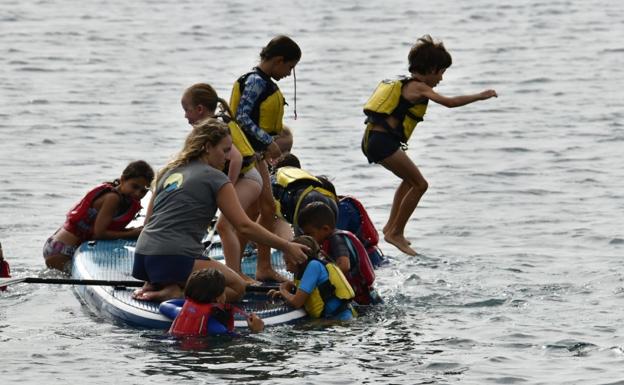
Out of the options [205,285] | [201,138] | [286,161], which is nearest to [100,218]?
[286,161]

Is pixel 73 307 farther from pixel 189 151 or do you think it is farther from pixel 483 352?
pixel 483 352

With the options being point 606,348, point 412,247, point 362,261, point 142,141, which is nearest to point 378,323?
point 362,261

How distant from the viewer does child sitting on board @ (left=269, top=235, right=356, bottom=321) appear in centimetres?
1087

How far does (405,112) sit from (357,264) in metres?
2.65

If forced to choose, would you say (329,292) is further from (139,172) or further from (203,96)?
(139,172)

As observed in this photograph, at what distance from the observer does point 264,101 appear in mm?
11859

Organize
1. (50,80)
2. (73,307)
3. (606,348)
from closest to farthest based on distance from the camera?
(606,348) → (73,307) → (50,80)

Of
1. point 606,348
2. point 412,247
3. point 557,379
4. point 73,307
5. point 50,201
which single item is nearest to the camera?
point 557,379

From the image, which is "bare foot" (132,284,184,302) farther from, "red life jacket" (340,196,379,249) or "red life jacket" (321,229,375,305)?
"red life jacket" (340,196,379,249)

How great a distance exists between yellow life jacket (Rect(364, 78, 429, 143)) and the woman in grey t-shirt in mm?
3135

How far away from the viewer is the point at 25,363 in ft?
33.9

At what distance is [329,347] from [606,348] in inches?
77.3

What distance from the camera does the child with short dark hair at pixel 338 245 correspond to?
443 inches

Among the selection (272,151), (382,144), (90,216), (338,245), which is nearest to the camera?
(338,245)
